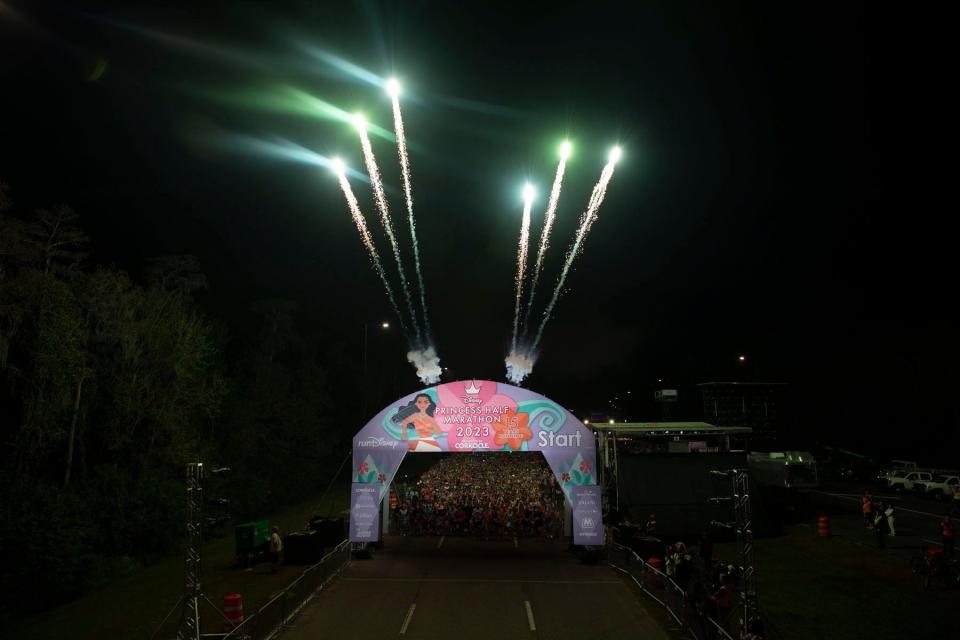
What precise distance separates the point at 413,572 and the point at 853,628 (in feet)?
40.8

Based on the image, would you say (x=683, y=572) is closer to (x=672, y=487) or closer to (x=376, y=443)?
(x=672, y=487)

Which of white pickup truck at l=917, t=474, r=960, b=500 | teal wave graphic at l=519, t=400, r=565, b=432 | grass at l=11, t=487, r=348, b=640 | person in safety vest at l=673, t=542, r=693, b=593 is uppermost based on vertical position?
teal wave graphic at l=519, t=400, r=565, b=432

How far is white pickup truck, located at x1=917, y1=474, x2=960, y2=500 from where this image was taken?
35906 mm

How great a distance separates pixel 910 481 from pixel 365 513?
34144mm

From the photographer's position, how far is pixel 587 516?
2317 centimetres

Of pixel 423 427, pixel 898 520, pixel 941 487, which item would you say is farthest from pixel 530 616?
pixel 941 487

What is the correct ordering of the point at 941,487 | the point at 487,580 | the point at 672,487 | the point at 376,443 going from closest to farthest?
the point at 487,580 → the point at 376,443 → the point at 672,487 → the point at 941,487

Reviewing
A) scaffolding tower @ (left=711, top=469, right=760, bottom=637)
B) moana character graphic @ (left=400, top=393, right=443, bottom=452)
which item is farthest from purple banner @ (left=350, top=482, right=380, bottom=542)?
scaffolding tower @ (left=711, top=469, right=760, bottom=637)

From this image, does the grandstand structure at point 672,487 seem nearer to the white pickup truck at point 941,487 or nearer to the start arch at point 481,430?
the start arch at point 481,430

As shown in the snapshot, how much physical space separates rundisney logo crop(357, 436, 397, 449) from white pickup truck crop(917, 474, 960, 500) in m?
30.3

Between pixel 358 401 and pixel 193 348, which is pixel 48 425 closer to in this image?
pixel 193 348

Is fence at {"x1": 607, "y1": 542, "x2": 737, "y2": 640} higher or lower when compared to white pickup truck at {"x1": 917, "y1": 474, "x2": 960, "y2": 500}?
lower

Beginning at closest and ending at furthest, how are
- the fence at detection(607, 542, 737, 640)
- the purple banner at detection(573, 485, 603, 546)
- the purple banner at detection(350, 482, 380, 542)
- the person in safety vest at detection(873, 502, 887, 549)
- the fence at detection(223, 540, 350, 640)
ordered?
the fence at detection(607, 542, 737, 640), the fence at detection(223, 540, 350, 640), the purple banner at detection(573, 485, 603, 546), the purple banner at detection(350, 482, 380, 542), the person in safety vest at detection(873, 502, 887, 549)

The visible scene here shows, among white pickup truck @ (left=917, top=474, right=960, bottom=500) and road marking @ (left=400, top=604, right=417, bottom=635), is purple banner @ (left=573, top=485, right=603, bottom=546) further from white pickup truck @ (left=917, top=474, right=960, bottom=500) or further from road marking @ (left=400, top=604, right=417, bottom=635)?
white pickup truck @ (left=917, top=474, right=960, bottom=500)
